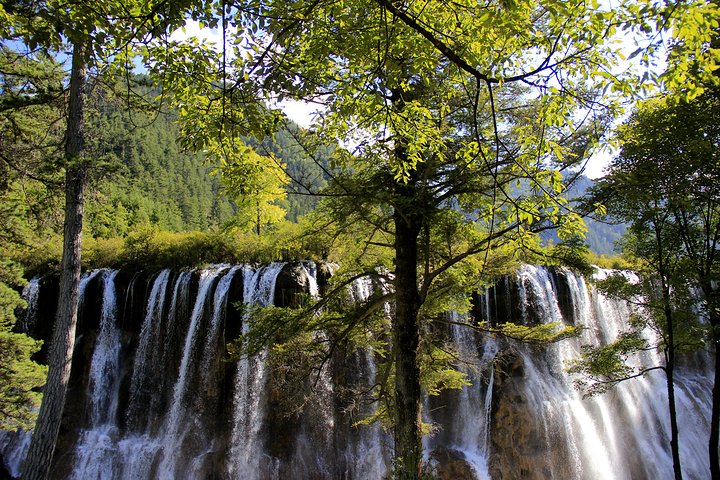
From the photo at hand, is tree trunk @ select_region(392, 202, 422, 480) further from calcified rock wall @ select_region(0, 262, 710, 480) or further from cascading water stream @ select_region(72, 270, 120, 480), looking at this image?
cascading water stream @ select_region(72, 270, 120, 480)

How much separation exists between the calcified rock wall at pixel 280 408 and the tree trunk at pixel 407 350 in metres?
6.44

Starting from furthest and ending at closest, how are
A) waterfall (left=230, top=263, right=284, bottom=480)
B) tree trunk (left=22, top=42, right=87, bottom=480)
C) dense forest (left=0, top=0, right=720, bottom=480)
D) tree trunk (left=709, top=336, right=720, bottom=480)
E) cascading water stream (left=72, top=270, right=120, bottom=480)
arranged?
cascading water stream (left=72, top=270, right=120, bottom=480) < waterfall (left=230, top=263, right=284, bottom=480) < tree trunk (left=709, top=336, right=720, bottom=480) < tree trunk (left=22, top=42, right=87, bottom=480) < dense forest (left=0, top=0, right=720, bottom=480)

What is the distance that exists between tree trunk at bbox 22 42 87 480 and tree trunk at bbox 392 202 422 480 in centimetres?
517

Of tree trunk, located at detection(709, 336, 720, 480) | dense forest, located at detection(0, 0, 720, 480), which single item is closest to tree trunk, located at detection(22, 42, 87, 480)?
dense forest, located at detection(0, 0, 720, 480)

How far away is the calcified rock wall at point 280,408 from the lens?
12.0 meters

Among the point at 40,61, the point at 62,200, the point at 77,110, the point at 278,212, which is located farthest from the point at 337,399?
the point at 40,61

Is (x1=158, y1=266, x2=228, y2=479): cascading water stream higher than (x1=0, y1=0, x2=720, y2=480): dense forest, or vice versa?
(x1=0, y1=0, x2=720, y2=480): dense forest

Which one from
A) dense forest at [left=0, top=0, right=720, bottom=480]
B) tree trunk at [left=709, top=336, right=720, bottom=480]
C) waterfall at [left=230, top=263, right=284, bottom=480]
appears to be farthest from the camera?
waterfall at [left=230, top=263, right=284, bottom=480]

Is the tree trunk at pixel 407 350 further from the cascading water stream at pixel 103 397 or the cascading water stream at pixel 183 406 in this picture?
the cascading water stream at pixel 103 397

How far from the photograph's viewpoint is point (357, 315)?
19.0 ft

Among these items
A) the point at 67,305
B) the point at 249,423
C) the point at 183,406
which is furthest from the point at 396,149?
the point at 183,406

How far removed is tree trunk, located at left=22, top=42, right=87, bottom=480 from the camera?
6484 mm

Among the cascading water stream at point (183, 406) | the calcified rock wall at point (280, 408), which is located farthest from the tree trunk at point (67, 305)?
the cascading water stream at point (183, 406)

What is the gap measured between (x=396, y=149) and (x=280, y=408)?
852 centimetres
